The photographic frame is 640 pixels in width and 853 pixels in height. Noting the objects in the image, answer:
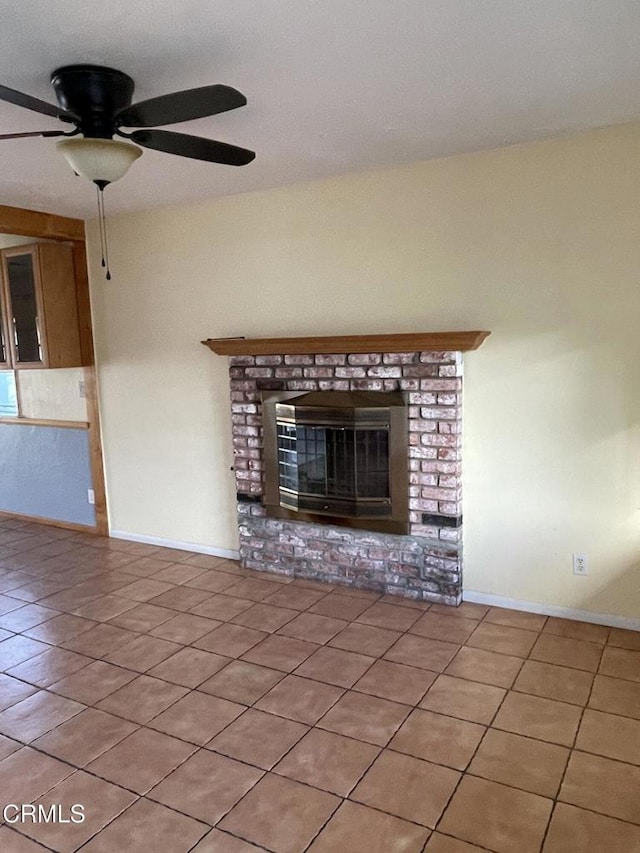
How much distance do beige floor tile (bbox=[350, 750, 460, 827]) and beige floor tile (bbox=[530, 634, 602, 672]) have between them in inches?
35.6

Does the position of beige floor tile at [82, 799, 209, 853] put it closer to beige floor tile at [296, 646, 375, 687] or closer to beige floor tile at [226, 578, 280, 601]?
beige floor tile at [296, 646, 375, 687]

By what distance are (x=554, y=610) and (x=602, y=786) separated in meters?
1.25

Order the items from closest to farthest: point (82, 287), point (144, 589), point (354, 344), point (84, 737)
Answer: point (84, 737)
point (354, 344)
point (144, 589)
point (82, 287)

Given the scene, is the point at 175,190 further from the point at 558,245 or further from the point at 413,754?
the point at 413,754

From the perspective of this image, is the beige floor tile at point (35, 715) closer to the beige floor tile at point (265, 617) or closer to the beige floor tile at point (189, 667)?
the beige floor tile at point (189, 667)

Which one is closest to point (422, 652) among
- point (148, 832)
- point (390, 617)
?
point (390, 617)

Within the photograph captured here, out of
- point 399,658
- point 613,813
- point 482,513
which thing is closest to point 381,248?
point 482,513

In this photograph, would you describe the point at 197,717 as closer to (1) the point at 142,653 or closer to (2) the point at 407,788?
(1) the point at 142,653

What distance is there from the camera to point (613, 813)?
1889 millimetres

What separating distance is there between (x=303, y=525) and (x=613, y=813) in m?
2.21

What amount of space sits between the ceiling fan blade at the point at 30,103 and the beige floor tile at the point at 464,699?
241 centimetres

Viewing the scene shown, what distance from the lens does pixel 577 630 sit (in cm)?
304

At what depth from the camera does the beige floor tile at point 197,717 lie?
235 centimetres

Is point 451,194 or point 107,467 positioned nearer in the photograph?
point 451,194
